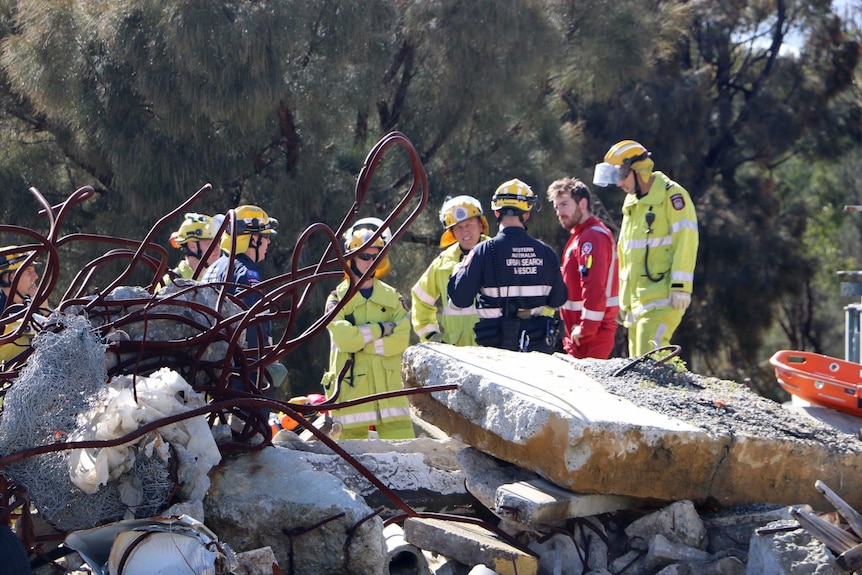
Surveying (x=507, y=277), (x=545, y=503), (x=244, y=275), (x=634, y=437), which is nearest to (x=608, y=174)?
(x=507, y=277)

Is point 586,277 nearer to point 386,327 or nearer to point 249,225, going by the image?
point 386,327

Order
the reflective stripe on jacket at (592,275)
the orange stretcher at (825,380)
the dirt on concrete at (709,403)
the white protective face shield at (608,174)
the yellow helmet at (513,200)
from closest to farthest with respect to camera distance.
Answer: the dirt on concrete at (709,403) < the orange stretcher at (825,380) < the yellow helmet at (513,200) < the reflective stripe on jacket at (592,275) < the white protective face shield at (608,174)

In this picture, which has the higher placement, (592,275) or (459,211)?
(459,211)

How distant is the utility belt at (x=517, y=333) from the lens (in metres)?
5.81

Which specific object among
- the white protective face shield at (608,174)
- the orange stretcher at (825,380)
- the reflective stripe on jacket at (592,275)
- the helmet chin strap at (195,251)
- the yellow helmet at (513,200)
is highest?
the white protective face shield at (608,174)

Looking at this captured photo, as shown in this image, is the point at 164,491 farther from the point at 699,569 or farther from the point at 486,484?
the point at 699,569

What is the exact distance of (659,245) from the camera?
254 inches

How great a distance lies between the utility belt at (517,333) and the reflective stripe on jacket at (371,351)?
0.64m

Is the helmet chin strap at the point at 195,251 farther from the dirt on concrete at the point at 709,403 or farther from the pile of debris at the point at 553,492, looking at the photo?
the dirt on concrete at the point at 709,403

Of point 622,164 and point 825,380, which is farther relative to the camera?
point 622,164

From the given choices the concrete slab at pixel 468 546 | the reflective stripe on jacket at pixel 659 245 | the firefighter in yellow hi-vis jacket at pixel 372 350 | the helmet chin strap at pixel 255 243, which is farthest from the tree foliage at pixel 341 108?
the concrete slab at pixel 468 546

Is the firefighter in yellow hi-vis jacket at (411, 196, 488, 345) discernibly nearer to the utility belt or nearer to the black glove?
the black glove

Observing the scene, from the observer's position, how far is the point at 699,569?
3.61 m

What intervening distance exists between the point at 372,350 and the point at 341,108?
11.1ft
